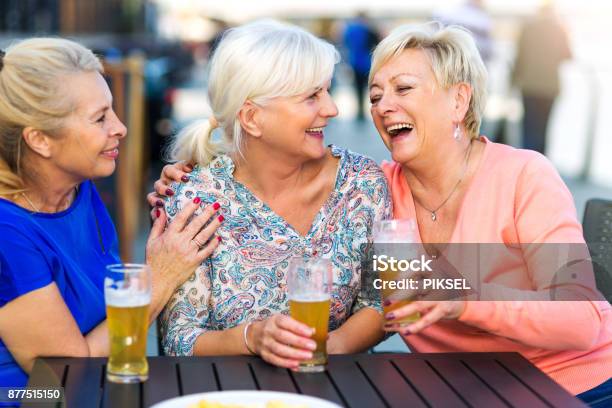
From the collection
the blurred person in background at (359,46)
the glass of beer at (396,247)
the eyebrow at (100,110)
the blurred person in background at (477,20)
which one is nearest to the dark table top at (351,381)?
the glass of beer at (396,247)

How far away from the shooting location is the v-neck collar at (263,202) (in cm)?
267

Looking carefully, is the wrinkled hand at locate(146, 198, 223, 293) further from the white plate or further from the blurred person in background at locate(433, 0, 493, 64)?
the blurred person in background at locate(433, 0, 493, 64)

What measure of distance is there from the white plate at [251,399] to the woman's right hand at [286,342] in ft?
0.70

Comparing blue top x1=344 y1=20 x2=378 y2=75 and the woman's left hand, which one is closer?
the woman's left hand

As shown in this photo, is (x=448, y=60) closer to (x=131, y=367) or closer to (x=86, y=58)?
(x=86, y=58)

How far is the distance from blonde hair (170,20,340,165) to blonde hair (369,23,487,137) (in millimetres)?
162

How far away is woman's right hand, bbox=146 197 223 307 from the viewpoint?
248 centimetres

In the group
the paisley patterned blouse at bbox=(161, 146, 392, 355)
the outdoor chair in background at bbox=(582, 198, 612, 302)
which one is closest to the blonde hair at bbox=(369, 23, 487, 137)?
the paisley patterned blouse at bbox=(161, 146, 392, 355)

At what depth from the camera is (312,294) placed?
2.06 m

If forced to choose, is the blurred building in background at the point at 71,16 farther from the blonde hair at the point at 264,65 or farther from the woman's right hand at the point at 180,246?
the woman's right hand at the point at 180,246

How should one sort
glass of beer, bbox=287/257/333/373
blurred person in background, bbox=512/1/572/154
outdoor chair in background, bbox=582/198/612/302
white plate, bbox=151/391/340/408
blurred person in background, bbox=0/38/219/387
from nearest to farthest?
white plate, bbox=151/391/340/408, glass of beer, bbox=287/257/333/373, blurred person in background, bbox=0/38/219/387, outdoor chair in background, bbox=582/198/612/302, blurred person in background, bbox=512/1/572/154

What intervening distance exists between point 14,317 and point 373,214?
3.37 feet

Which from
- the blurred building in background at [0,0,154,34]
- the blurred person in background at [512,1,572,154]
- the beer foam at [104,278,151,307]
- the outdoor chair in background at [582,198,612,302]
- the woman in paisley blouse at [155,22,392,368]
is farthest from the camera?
the blurred building in background at [0,0,154,34]

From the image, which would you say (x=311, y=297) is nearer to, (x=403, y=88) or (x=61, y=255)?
(x=61, y=255)
